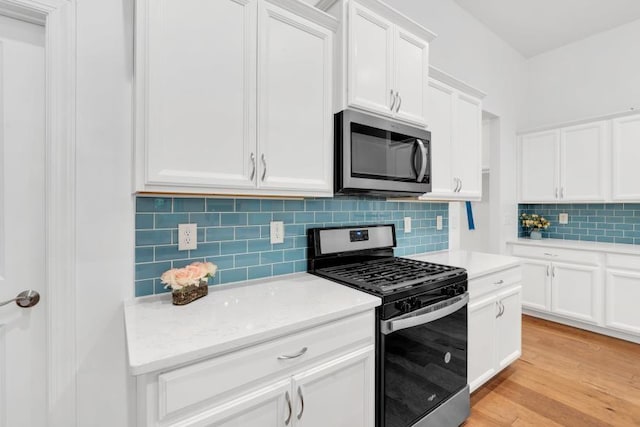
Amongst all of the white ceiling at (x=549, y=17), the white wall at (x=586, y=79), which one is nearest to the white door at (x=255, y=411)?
the white ceiling at (x=549, y=17)

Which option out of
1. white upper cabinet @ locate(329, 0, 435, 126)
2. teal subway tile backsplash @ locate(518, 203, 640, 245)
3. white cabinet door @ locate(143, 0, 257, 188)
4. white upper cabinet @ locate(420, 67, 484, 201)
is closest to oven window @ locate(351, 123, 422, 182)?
white upper cabinet @ locate(329, 0, 435, 126)

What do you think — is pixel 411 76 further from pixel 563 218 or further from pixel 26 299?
pixel 563 218

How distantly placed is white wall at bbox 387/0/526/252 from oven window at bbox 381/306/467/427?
1434mm

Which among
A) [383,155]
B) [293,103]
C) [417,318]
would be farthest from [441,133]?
[417,318]

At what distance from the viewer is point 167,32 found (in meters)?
1.14

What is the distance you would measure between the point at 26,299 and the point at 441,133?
2.46m

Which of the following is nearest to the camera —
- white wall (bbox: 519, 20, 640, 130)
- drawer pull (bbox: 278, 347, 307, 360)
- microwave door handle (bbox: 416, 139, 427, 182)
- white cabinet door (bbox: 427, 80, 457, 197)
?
drawer pull (bbox: 278, 347, 307, 360)

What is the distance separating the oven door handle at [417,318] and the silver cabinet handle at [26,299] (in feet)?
4.68

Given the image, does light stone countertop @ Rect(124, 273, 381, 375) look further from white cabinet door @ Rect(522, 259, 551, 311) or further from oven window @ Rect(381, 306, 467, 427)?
white cabinet door @ Rect(522, 259, 551, 311)

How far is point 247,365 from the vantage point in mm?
1001

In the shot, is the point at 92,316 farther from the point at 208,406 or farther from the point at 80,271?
the point at 208,406

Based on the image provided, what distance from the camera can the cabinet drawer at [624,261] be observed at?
284 centimetres

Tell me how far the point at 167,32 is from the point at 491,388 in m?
2.90

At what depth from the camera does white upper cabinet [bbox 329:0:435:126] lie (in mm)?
1573
